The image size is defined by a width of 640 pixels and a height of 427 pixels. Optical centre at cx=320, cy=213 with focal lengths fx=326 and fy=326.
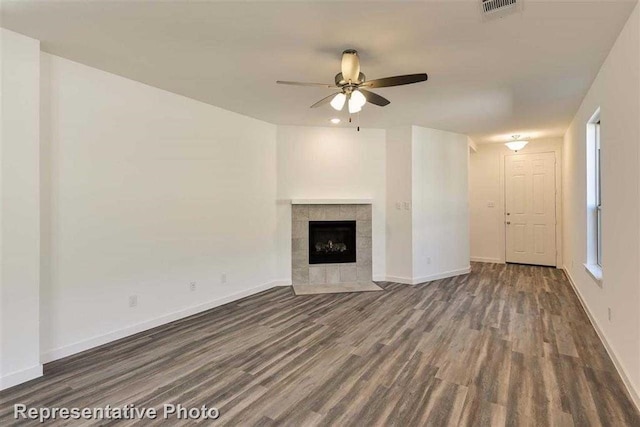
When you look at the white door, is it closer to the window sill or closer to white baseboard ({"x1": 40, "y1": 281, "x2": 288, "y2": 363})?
the window sill

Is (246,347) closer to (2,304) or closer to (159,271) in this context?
(159,271)

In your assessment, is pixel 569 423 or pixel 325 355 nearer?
pixel 569 423

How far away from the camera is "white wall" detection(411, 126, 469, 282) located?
532cm

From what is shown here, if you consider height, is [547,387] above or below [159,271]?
below

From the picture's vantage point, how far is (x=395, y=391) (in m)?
2.26

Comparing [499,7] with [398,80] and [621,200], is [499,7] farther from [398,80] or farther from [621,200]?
[621,200]

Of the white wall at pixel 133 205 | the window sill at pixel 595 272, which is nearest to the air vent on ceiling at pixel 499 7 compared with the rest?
the window sill at pixel 595 272

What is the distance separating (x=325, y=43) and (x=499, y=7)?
3.80 ft

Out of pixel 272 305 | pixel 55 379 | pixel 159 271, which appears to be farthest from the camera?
pixel 272 305

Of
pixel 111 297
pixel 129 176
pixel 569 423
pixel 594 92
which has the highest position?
pixel 594 92

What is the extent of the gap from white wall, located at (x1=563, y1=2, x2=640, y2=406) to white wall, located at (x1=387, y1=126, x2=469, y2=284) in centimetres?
226

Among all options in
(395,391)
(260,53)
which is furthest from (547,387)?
(260,53)

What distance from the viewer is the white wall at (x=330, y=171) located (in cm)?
525

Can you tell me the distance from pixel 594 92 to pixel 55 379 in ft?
17.6
